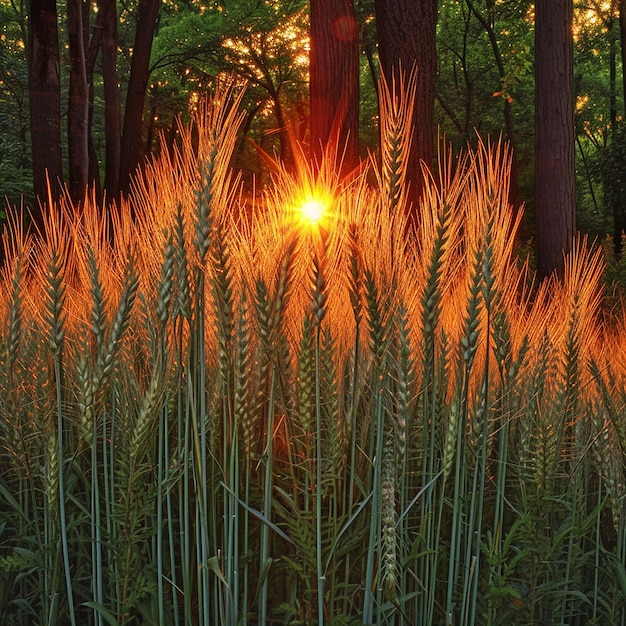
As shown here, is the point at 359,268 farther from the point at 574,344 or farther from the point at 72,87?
the point at 72,87

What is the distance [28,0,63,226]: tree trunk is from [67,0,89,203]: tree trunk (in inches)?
74.5

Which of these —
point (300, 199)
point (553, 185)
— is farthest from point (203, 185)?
point (553, 185)

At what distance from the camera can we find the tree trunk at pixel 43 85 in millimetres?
9203

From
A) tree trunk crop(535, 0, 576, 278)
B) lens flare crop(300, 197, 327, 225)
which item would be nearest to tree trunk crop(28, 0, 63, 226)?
tree trunk crop(535, 0, 576, 278)

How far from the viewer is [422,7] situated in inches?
269

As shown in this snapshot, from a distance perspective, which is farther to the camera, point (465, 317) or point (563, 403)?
point (563, 403)

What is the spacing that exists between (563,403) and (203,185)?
1.27 metres

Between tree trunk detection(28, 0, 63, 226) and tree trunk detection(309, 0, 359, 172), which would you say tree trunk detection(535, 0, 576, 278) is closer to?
tree trunk detection(309, 0, 359, 172)

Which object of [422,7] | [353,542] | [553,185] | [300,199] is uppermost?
[422,7]

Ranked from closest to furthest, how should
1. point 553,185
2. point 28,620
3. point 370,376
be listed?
point 370,376 → point 28,620 → point 553,185

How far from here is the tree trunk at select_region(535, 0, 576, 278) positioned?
8781mm

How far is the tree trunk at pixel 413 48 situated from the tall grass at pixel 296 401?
14.2 ft

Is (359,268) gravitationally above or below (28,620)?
above

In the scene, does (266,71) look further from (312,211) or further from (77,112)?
(312,211)
